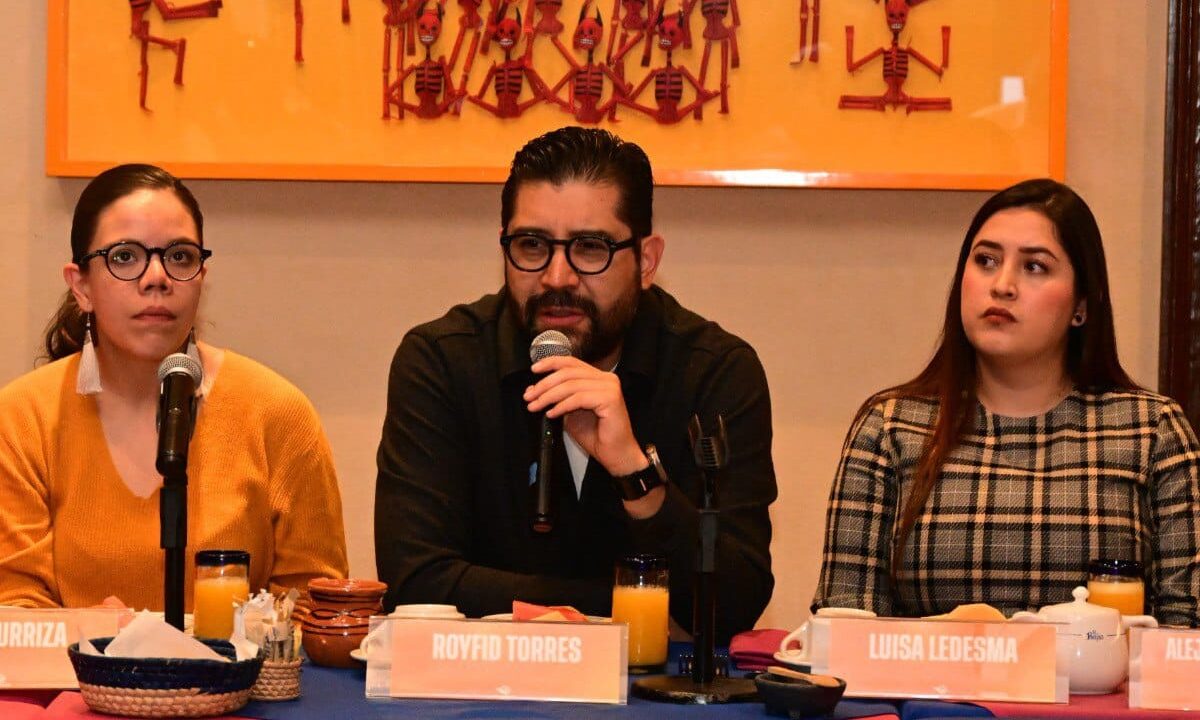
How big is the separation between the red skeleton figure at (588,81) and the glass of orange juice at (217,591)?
1.63 meters

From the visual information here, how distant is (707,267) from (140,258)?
1326 mm

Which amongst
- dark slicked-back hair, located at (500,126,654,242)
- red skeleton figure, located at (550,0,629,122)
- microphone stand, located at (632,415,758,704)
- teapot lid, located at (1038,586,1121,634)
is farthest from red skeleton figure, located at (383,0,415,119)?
teapot lid, located at (1038,586,1121,634)

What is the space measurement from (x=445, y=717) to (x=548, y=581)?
2.15ft

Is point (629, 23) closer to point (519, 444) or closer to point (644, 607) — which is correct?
point (519, 444)

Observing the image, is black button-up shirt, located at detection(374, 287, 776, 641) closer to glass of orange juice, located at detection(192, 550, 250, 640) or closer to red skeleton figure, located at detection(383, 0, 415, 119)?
glass of orange juice, located at detection(192, 550, 250, 640)

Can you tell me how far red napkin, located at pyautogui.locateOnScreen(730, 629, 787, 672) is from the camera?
1844 mm

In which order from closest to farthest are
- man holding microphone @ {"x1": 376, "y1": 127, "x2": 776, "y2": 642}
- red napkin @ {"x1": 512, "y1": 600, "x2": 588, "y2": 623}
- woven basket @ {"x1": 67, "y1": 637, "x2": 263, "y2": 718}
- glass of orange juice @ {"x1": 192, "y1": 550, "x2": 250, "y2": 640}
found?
1. woven basket @ {"x1": 67, "y1": 637, "x2": 263, "y2": 718}
2. red napkin @ {"x1": 512, "y1": 600, "x2": 588, "y2": 623}
3. glass of orange juice @ {"x1": 192, "y1": 550, "x2": 250, "y2": 640}
4. man holding microphone @ {"x1": 376, "y1": 127, "x2": 776, "y2": 642}

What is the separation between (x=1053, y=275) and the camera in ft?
7.86

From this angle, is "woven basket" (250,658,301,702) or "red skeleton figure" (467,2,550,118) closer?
"woven basket" (250,658,301,702)

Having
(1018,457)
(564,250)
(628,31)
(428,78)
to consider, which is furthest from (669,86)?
(1018,457)

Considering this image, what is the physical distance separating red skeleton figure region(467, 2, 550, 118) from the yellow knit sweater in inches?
34.9

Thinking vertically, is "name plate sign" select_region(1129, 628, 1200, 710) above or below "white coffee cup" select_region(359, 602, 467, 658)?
below

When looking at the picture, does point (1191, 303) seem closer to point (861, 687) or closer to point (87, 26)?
point (861, 687)

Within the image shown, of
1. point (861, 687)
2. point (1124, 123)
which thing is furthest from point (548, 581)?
point (1124, 123)
